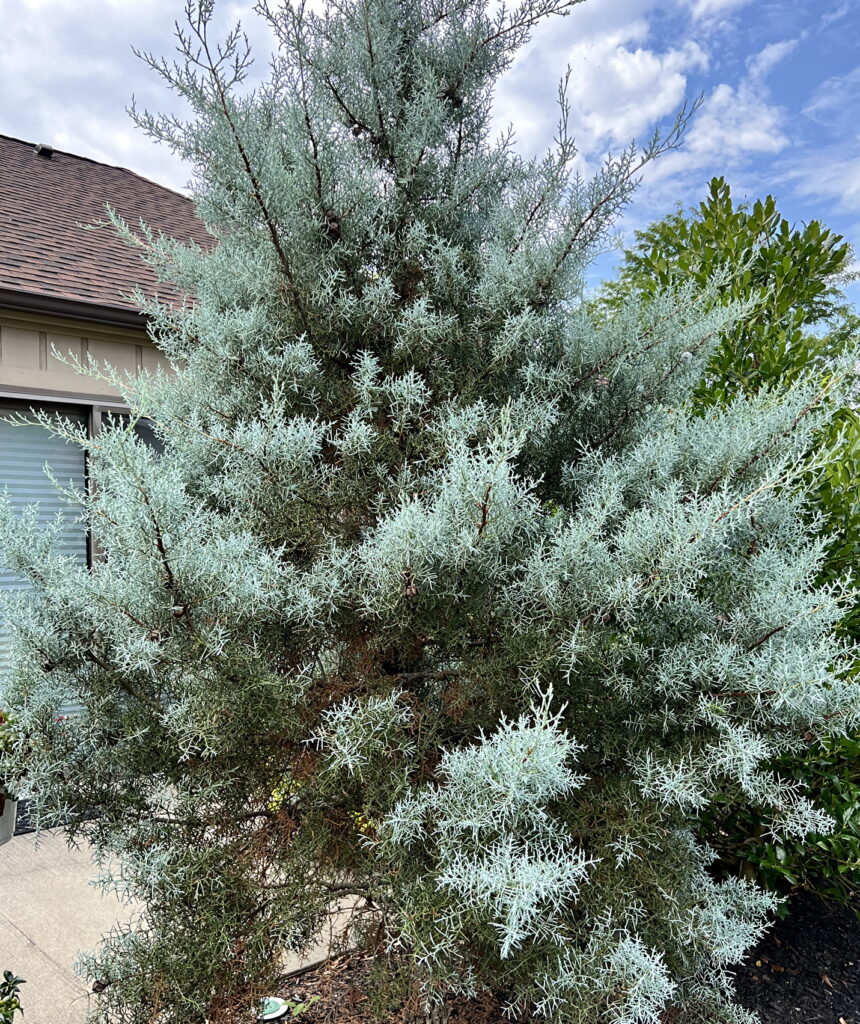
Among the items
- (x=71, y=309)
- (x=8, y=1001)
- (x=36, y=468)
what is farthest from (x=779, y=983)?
(x=71, y=309)

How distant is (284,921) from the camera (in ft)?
6.77

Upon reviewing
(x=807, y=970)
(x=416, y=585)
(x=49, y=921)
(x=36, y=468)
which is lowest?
(x=49, y=921)

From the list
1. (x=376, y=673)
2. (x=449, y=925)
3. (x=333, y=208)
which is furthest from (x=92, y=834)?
(x=333, y=208)

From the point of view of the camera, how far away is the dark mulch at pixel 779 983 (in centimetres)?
271

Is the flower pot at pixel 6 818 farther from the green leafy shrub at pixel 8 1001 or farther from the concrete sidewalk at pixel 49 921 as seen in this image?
the green leafy shrub at pixel 8 1001

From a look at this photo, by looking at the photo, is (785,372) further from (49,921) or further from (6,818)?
(49,921)

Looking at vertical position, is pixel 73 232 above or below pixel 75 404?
above

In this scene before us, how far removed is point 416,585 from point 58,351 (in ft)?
16.1

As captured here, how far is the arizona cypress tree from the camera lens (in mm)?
1886

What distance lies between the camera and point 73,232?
6914mm

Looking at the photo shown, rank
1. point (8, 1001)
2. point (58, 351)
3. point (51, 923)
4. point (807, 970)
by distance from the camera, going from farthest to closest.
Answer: point (58, 351), point (51, 923), point (807, 970), point (8, 1001)

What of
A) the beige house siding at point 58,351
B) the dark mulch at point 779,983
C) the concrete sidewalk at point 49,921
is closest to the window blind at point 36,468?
the beige house siding at point 58,351

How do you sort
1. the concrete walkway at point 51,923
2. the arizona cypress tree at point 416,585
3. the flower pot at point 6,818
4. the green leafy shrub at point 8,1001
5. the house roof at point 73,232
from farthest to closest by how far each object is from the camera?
the house roof at point 73,232 → the flower pot at point 6,818 → the concrete walkway at point 51,923 → the green leafy shrub at point 8,1001 → the arizona cypress tree at point 416,585

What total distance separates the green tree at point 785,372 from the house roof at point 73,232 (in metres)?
3.56
